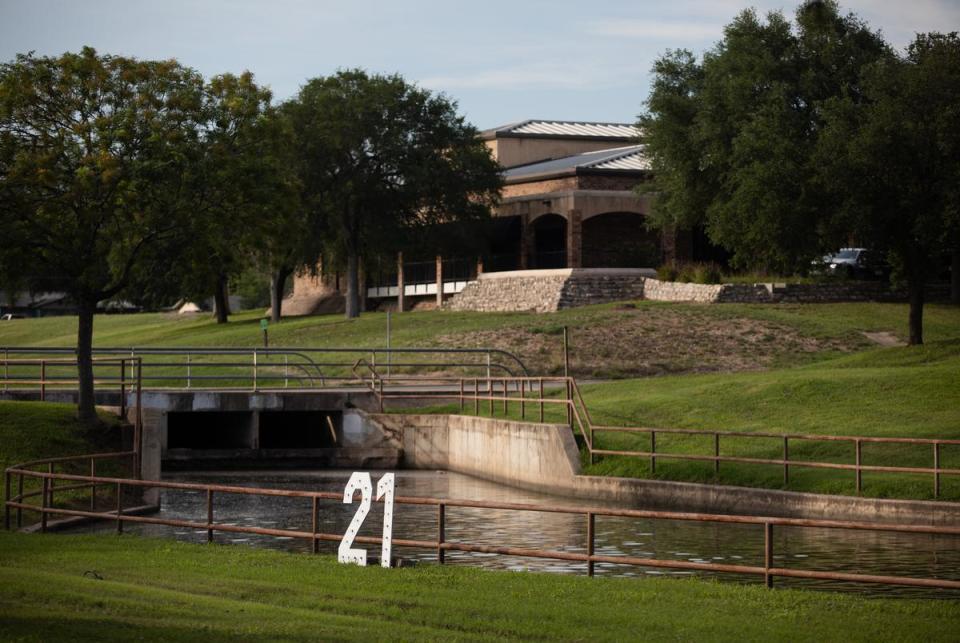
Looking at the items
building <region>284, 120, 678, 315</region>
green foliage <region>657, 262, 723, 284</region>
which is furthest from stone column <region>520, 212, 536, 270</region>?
green foliage <region>657, 262, 723, 284</region>

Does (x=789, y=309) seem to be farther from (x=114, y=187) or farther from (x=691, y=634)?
(x=691, y=634)

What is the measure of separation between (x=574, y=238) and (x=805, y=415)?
34.2m

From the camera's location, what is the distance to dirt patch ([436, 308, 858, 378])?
49406mm

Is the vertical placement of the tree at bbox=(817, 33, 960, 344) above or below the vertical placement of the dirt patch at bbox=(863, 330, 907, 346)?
above

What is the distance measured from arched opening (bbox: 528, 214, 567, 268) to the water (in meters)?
39.9

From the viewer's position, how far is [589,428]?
32.4 metres

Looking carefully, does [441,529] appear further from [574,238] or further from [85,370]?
[574,238]

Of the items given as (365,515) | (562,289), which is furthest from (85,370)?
(562,289)

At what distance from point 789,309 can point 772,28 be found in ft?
38.4

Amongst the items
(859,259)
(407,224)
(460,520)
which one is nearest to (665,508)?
(460,520)

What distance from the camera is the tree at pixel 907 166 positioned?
1665 inches

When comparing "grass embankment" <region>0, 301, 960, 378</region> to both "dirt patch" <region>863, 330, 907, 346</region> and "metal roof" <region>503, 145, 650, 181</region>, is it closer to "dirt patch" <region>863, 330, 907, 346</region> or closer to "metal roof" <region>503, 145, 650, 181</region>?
"dirt patch" <region>863, 330, 907, 346</region>

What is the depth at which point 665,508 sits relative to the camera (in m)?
28.7

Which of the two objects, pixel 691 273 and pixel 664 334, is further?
pixel 691 273
